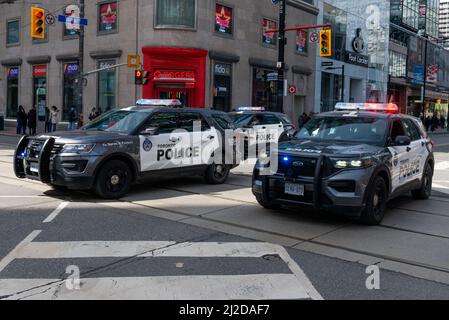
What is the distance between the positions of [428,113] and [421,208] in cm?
5805

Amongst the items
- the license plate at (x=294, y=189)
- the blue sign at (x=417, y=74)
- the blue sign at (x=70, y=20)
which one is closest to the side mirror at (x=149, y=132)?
the license plate at (x=294, y=189)

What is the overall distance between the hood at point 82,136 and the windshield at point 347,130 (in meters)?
3.32

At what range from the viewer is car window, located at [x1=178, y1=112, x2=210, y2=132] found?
10414 mm

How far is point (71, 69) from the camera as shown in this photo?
99.7ft

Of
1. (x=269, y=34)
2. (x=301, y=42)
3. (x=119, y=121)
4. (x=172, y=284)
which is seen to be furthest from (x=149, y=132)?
(x=301, y=42)

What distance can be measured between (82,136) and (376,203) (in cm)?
506

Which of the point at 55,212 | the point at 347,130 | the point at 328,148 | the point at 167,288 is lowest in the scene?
the point at 167,288

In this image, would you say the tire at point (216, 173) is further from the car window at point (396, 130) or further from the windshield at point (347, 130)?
the car window at point (396, 130)

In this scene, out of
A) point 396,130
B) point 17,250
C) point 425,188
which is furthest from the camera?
point 425,188

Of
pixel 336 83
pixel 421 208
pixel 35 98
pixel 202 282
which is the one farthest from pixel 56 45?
pixel 202 282

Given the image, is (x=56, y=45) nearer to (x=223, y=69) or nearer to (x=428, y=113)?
(x=223, y=69)

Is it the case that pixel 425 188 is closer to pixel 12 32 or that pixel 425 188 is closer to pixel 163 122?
pixel 163 122

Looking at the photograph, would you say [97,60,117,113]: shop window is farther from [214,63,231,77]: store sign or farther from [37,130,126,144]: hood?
[37,130,126,144]: hood

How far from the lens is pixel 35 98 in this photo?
33000 millimetres
